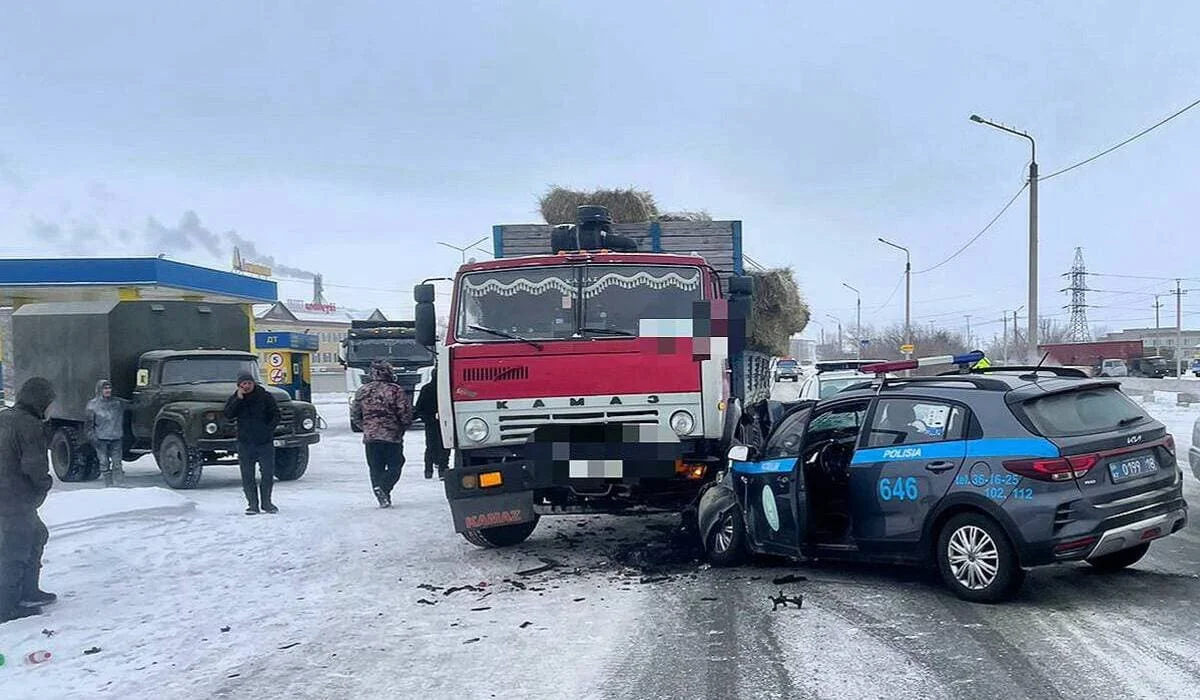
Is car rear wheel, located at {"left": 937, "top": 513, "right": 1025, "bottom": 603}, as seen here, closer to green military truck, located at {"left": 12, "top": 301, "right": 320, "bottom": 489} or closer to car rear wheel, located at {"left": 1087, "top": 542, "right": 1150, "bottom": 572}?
car rear wheel, located at {"left": 1087, "top": 542, "right": 1150, "bottom": 572}

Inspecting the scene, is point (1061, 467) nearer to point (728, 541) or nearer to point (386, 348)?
point (728, 541)

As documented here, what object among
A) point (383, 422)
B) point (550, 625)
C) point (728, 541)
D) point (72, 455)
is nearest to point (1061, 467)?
point (728, 541)

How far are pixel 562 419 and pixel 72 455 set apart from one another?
444 inches

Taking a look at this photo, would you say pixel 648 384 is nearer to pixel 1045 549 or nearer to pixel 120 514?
pixel 1045 549

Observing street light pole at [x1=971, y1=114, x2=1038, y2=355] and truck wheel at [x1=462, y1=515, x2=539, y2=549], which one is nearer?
truck wheel at [x1=462, y1=515, x2=539, y2=549]

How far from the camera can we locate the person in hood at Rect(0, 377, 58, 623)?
655cm

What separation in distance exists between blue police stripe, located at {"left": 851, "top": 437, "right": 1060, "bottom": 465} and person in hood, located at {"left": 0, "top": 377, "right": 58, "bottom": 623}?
587 centimetres

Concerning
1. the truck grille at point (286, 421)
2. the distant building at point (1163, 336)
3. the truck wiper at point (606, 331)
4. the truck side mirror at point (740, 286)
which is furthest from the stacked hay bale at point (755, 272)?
the distant building at point (1163, 336)

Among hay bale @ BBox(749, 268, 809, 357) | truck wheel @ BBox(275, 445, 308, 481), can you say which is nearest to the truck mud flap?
hay bale @ BBox(749, 268, 809, 357)

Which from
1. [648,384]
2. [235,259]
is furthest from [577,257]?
[235,259]

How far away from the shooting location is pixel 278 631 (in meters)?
6.32

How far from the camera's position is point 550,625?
20.5ft

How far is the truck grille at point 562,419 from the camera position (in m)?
7.68

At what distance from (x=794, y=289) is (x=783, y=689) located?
32.2ft
